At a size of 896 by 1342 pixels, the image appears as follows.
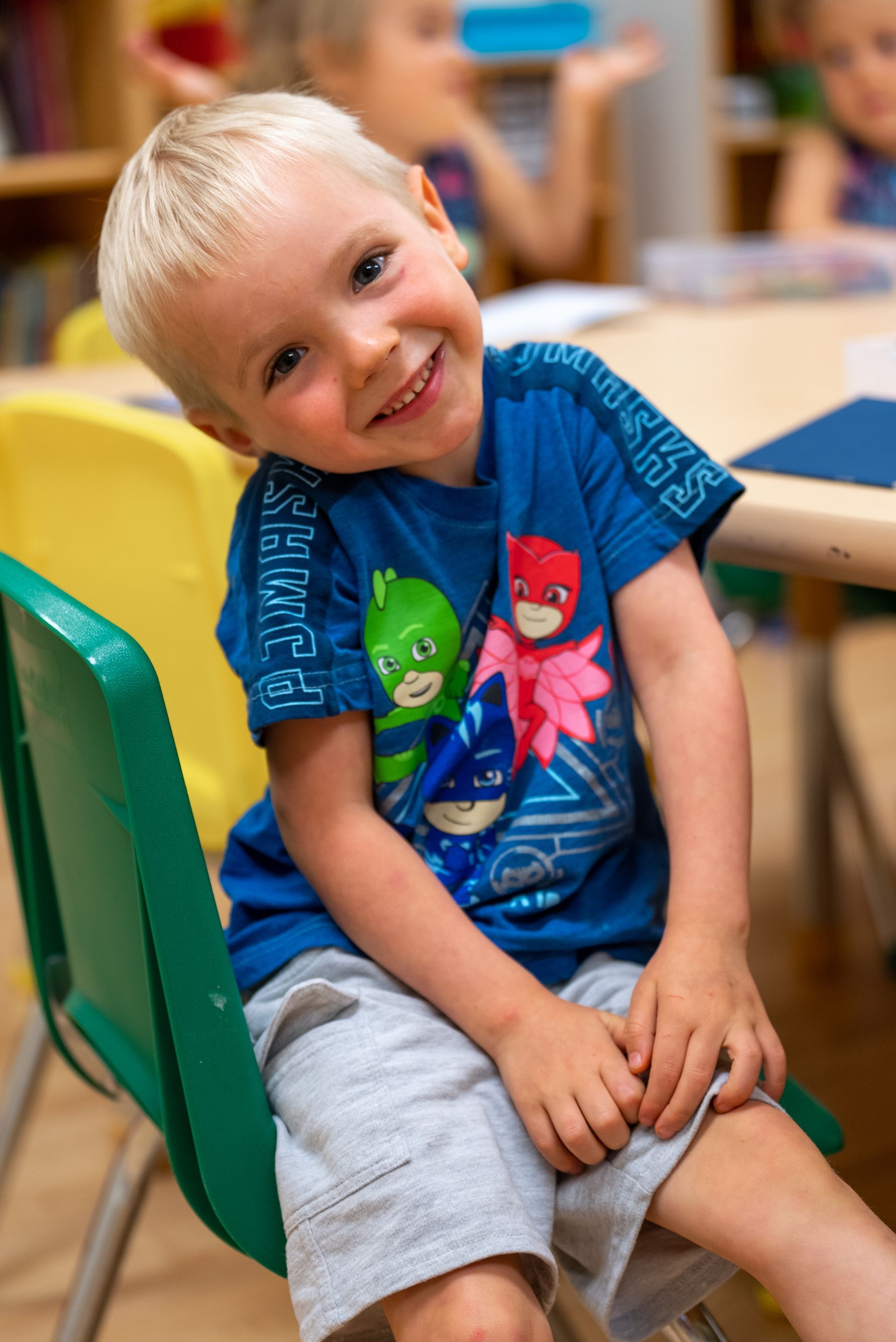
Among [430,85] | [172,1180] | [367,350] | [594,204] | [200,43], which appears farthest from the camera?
[594,204]

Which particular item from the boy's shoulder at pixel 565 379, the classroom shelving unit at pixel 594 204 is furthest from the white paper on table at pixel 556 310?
the classroom shelving unit at pixel 594 204

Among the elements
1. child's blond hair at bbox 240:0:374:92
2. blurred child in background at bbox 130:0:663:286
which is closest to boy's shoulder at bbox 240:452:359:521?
blurred child in background at bbox 130:0:663:286

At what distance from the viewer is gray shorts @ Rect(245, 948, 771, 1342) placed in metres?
0.58

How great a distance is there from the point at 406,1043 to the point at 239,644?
0.21 meters

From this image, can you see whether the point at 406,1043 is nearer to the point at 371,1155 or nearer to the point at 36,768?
the point at 371,1155

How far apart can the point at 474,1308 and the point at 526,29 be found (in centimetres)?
305

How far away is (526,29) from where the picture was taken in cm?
309

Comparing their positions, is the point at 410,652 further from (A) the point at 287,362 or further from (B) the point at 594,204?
(B) the point at 594,204

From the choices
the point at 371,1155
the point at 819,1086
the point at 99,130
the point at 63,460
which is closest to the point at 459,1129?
the point at 371,1155

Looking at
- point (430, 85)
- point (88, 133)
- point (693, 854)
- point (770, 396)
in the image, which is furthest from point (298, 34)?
point (693, 854)

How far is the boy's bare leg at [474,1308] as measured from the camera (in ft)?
1.82

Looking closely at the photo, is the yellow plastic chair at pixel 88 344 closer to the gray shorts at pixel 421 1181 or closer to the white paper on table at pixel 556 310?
the white paper on table at pixel 556 310

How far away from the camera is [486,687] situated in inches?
28.5

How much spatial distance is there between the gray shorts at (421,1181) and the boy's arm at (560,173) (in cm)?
180
